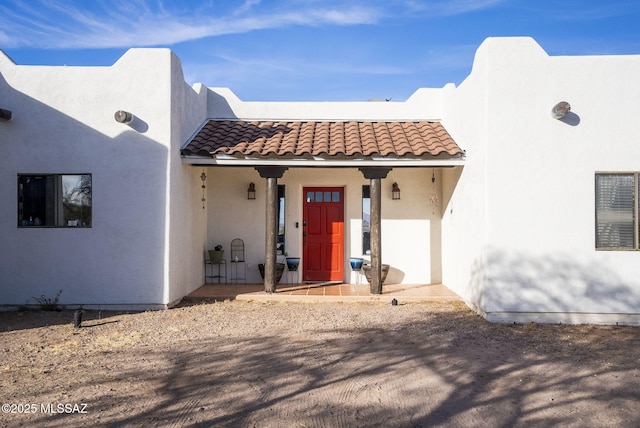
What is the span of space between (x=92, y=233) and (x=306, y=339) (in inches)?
178

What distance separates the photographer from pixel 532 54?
7648 millimetres

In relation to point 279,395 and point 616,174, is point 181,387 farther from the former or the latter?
point 616,174

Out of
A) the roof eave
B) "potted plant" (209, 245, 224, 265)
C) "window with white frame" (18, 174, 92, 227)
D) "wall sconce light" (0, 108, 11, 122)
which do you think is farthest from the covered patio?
"wall sconce light" (0, 108, 11, 122)

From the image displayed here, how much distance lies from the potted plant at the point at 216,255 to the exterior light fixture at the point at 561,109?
7247 mm

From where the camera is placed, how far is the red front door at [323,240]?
1132 centimetres

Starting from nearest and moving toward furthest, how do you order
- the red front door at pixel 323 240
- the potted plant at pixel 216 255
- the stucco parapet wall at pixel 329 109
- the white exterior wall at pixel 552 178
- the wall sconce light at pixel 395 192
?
1. the white exterior wall at pixel 552 178
2. the potted plant at pixel 216 255
3. the wall sconce light at pixel 395 192
4. the stucco parapet wall at pixel 329 109
5. the red front door at pixel 323 240

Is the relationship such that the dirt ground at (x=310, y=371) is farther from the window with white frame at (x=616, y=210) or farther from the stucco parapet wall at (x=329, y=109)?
the stucco parapet wall at (x=329, y=109)

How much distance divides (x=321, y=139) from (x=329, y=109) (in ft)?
6.03

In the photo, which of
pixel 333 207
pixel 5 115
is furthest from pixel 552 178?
pixel 5 115

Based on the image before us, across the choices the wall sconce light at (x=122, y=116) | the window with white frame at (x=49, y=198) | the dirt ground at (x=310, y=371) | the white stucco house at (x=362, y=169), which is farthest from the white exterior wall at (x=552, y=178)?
the window with white frame at (x=49, y=198)

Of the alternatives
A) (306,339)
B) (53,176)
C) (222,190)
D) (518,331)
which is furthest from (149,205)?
(518,331)

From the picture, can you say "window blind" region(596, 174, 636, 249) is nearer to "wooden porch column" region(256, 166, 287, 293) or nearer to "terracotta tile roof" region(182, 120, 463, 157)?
"terracotta tile roof" region(182, 120, 463, 157)

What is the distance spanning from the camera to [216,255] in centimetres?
1067

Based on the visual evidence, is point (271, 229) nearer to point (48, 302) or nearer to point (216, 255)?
point (216, 255)
